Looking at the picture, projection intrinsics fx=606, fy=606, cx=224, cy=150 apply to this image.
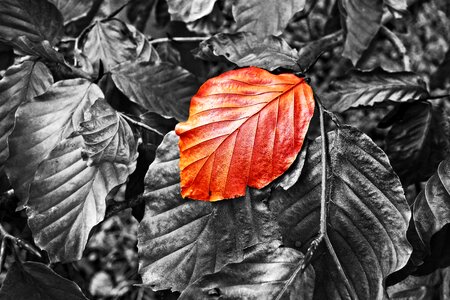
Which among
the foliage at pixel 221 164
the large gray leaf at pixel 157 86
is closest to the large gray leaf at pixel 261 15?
the foliage at pixel 221 164

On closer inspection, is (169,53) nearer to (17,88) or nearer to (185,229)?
(17,88)

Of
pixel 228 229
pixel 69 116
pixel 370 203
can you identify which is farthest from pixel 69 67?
pixel 370 203

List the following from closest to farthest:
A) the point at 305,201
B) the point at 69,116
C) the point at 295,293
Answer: the point at 295,293
the point at 305,201
the point at 69,116

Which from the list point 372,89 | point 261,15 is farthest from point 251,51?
point 372,89

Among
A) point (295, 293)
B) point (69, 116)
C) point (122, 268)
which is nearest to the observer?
point (295, 293)

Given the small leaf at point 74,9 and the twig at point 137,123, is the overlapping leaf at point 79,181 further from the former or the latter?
the small leaf at point 74,9

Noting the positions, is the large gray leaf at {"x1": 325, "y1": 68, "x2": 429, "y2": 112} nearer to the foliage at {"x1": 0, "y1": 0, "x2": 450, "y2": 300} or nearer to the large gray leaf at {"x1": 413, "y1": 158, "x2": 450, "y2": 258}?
the foliage at {"x1": 0, "y1": 0, "x2": 450, "y2": 300}

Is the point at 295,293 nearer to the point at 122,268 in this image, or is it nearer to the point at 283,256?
the point at 283,256
